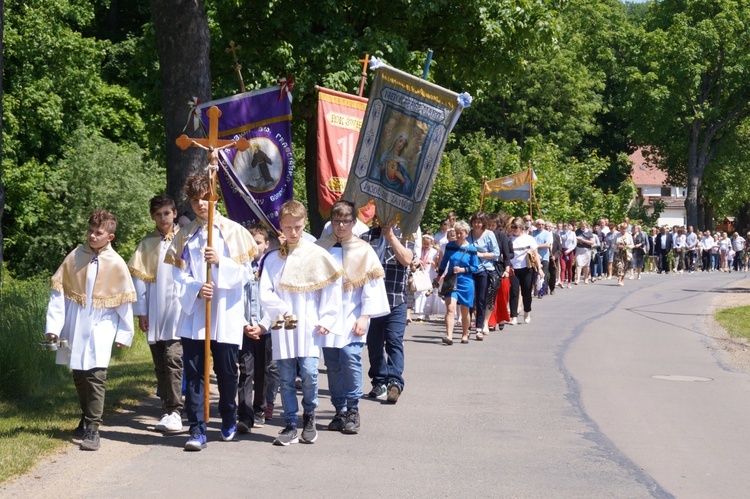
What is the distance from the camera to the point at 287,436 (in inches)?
331

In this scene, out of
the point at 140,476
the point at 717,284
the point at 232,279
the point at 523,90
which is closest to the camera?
the point at 140,476

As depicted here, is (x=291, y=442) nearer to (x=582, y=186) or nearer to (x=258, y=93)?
(x=258, y=93)

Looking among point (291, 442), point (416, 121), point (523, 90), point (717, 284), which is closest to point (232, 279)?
point (291, 442)

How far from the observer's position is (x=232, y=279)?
27.2ft

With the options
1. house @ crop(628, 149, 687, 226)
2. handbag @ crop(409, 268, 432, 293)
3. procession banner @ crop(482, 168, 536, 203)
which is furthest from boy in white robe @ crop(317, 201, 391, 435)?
house @ crop(628, 149, 687, 226)

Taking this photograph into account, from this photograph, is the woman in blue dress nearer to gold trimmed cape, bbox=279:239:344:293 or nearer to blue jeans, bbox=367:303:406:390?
blue jeans, bbox=367:303:406:390

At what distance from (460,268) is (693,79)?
147ft

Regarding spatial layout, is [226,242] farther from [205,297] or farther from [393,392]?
[393,392]

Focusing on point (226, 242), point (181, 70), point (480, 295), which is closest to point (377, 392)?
point (226, 242)

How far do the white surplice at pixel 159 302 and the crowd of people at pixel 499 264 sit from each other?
12.9 feet

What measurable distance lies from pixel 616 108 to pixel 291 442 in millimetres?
56196

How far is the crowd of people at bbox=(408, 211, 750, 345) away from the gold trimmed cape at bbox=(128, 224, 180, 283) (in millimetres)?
3816

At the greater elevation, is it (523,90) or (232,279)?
Answer: (523,90)

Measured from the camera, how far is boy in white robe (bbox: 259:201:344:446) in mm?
8500
